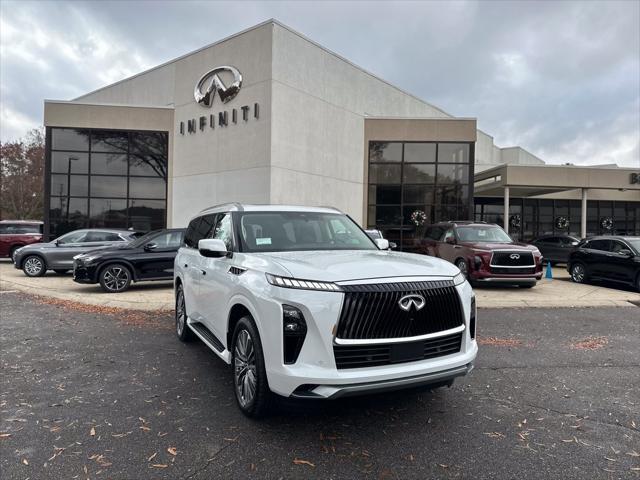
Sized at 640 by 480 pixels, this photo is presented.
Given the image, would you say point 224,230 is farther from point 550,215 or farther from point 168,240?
point 550,215

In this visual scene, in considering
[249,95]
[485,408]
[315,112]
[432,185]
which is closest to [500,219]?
[432,185]

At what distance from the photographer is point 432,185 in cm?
2280

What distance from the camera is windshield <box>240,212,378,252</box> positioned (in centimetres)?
439

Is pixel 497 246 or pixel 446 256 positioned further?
pixel 446 256

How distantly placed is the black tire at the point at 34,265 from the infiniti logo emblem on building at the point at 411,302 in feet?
46.9

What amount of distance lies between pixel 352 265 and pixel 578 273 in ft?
43.5

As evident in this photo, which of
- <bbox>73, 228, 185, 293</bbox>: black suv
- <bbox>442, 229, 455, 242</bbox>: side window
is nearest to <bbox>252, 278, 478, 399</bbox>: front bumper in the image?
<bbox>73, 228, 185, 293</bbox>: black suv

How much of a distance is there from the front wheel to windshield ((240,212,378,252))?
11.7 m

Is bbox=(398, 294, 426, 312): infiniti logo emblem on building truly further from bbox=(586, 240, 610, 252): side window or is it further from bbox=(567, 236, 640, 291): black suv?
bbox=(586, 240, 610, 252): side window

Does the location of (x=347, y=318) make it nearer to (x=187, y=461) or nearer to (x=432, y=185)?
(x=187, y=461)

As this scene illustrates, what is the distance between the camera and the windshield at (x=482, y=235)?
508 inches

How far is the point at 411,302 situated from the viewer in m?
3.30

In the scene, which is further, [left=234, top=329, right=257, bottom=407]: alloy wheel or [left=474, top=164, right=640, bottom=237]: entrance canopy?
[left=474, top=164, right=640, bottom=237]: entrance canopy

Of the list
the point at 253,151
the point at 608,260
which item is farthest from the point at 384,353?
the point at 253,151
